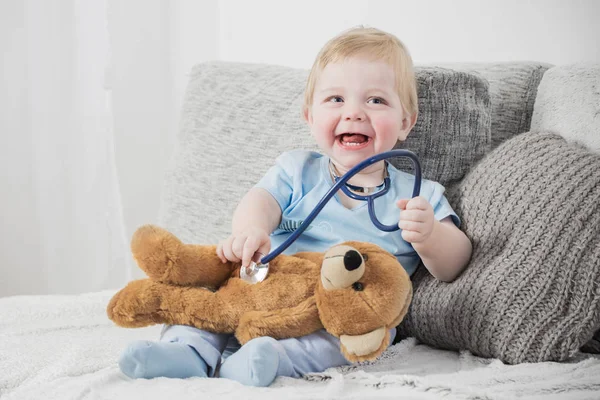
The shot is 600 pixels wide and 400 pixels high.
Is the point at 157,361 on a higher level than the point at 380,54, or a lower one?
lower

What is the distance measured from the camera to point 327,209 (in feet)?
3.94

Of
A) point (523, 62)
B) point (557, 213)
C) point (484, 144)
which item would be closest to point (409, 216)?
point (557, 213)

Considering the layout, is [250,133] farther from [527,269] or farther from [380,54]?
[527,269]

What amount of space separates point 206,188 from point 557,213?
0.81 m

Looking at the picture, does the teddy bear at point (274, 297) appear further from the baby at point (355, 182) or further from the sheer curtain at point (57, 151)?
the sheer curtain at point (57, 151)

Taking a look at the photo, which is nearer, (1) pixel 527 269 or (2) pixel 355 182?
(1) pixel 527 269

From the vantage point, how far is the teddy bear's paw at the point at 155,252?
98 centimetres

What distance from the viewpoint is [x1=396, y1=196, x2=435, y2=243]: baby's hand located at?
1.05 metres

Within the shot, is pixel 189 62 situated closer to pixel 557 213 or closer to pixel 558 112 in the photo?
pixel 558 112

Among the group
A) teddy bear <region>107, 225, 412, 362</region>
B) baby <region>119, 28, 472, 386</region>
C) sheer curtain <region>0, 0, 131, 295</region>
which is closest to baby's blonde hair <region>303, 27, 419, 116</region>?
baby <region>119, 28, 472, 386</region>

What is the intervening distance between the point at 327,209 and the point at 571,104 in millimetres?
506

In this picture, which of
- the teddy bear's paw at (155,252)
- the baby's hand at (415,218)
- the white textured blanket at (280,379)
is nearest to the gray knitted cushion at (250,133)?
the baby's hand at (415,218)

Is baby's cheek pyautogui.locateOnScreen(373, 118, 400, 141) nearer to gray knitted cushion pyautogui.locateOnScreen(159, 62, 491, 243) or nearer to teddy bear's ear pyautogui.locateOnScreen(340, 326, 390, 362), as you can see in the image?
gray knitted cushion pyautogui.locateOnScreen(159, 62, 491, 243)

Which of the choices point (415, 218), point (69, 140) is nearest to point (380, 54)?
point (415, 218)
